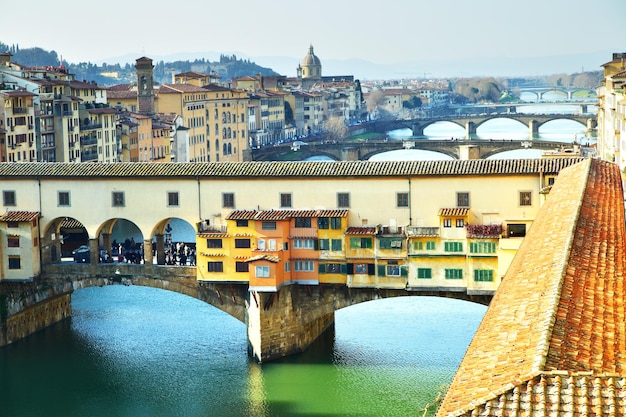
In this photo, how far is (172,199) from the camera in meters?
26.1

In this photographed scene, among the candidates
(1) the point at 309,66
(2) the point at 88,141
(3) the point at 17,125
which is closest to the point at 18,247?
(3) the point at 17,125

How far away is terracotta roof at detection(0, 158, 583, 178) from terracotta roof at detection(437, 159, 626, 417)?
1150 cm

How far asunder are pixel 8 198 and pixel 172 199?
3839mm

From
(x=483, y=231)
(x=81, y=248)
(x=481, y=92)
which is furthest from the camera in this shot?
(x=481, y=92)

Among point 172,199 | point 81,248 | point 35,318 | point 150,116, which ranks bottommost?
point 35,318

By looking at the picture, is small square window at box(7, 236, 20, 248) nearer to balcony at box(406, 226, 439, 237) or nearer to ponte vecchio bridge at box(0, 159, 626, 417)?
ponte vecchio bridge at box(0, 159, 626, 417)

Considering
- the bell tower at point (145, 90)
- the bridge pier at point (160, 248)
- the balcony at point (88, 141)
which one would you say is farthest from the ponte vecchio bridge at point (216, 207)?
the bell tower at point (145, 90)

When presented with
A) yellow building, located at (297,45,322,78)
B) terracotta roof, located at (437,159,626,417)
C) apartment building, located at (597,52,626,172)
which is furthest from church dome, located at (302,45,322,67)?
terracotta roof, located at (437,159,626,417)

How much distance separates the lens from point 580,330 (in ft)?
24.5

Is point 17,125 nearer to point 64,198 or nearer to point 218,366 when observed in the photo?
point 64,198

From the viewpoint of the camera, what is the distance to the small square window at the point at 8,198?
26703 mm

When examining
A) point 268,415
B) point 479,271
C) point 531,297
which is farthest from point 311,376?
point 531,297

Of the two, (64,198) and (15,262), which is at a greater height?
(64,198)

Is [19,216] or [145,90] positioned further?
[145,90]
